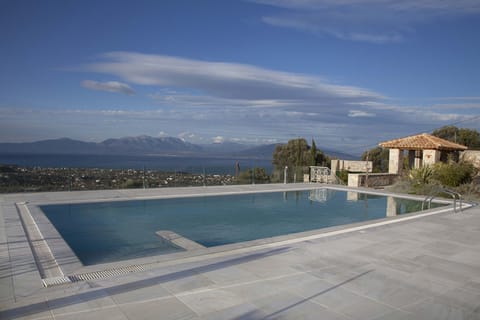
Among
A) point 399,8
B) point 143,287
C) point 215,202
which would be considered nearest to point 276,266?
point 143,287

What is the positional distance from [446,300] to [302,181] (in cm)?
1503

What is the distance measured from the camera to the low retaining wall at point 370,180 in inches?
689

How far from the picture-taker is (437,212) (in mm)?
10812

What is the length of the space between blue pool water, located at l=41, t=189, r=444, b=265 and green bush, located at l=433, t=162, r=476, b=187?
3479 mm

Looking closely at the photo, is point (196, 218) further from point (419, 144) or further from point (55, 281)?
point (419, 144)

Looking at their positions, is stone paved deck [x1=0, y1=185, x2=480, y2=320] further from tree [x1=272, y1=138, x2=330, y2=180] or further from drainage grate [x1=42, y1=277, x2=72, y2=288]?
tree [x1=272, y1=138, x2=330, y2=180]

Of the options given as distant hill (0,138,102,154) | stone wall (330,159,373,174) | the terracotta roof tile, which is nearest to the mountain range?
distant hill (0,138,102,154)

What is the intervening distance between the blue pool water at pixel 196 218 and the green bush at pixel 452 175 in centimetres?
348

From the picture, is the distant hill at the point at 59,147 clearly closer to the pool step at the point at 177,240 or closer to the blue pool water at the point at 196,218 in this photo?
the blue pool water at the point at 196,218

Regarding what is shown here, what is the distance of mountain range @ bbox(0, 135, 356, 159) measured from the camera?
56.5 metres

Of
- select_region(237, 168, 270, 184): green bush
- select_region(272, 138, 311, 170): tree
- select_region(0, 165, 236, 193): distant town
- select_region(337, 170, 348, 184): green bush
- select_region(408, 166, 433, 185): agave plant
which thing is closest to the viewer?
select_region(0, 165, 236, 193): distant town

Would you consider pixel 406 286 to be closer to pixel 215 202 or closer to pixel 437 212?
pixel 437 212

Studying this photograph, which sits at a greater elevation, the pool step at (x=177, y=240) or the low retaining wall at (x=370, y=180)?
the low retaining wall at (x=370, y=180)

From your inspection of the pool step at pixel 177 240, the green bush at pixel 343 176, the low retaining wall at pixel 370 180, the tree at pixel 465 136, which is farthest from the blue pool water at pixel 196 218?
the tree at pixel 465 136
